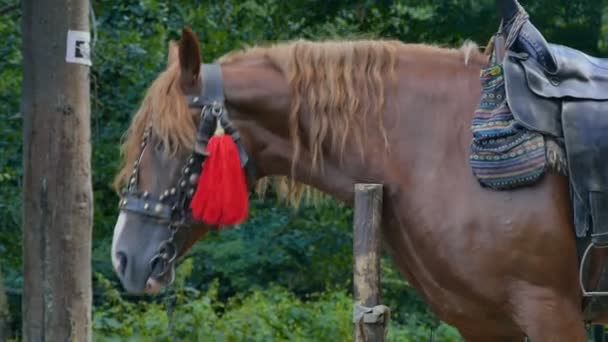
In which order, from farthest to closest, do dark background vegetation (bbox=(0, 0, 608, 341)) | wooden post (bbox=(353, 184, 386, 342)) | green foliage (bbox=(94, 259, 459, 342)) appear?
dark background vegetation (bbox=(0, 0, 608, 341))
green foliage (bbox=(94, 259, 459, 342))
wooden post (bbox=(353, 184, 386, 342))

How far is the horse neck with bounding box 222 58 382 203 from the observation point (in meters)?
3.75

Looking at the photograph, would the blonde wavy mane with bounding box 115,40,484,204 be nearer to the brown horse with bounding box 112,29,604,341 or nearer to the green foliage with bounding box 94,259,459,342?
the brown horse with bounding box 112,29,604,341

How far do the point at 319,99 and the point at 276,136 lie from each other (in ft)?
0.63

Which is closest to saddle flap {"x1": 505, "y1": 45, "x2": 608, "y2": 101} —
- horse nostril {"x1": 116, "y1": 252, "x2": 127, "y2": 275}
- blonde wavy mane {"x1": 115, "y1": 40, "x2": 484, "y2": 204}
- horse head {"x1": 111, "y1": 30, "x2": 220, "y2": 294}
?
blonde wavy mane {"x1": 115, "y1": 40, "x2": 484, "y2": 204}

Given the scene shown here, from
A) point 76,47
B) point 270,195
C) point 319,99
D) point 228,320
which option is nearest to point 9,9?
point 270,195

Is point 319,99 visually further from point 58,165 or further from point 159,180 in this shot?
point 58,165

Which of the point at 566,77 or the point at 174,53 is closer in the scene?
the point at 566,77

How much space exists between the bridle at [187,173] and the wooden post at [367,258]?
1.62 feet

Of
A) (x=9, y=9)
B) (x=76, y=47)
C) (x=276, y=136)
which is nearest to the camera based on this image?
(x=276, y=136)

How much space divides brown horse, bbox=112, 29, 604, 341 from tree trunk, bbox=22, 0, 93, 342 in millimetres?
1599

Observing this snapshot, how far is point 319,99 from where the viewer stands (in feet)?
12.3

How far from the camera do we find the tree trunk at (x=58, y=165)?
536cm

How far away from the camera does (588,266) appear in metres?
3.61

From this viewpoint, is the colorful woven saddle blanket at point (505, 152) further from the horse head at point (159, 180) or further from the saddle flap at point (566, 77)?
the horse head at point (159, 180)
